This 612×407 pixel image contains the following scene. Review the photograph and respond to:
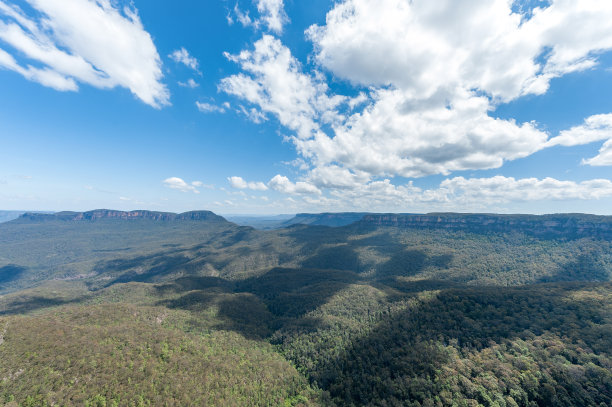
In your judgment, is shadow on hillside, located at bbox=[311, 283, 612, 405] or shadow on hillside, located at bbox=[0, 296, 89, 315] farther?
shadow on hillside, located at bbox=[0, 296, 89, 315]

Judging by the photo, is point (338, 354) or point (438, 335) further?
point (338, 354)

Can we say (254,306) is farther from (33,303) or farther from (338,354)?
(33,303)

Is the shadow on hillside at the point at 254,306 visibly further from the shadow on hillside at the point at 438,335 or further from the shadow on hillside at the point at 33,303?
the shadow on hillside at the point at 33,303

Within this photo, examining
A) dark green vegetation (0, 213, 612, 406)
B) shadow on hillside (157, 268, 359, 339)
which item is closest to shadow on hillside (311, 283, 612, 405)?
dark green vegetation (0, 213, 612, 406)

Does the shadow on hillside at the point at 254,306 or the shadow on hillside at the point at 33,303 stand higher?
the shadow on hillside at the point at 254,306

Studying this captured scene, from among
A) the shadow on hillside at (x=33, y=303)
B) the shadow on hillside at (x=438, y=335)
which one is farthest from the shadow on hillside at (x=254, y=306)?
the shadow on hillside at (x=33, y=303)

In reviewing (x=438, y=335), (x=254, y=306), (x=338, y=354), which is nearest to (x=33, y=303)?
(x=254, y=306)

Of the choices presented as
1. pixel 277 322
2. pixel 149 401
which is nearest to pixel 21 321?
pixel 149 401

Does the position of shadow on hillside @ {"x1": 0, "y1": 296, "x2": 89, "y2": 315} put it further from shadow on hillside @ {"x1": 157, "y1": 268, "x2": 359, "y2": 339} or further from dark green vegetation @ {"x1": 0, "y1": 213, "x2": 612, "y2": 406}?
dark green vegetation @ {"x1": 0, "y1": 213, "x2": 612, "y2": 406}

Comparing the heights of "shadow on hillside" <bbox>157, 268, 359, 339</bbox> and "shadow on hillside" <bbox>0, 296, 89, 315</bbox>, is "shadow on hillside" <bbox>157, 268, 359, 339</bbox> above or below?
above
